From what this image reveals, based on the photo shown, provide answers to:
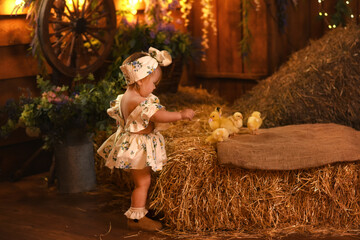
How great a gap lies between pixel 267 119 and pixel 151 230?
1.46 meters

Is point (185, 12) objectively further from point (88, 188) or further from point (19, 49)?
A: point (88, 188)

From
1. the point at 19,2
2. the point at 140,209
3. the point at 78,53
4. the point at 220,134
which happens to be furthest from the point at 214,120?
the point at 19,2

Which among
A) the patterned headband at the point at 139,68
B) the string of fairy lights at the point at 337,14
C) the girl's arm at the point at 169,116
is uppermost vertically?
the string of fairy lights at the point at 337,14

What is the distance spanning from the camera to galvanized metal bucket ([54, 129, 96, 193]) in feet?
13.4

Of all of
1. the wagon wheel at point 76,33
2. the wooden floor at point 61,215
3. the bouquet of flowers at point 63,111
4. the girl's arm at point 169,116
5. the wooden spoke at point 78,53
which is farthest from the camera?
the wooden spoke at point 78,53

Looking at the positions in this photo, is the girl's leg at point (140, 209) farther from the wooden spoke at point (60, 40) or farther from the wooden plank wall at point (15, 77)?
the wooden plank wall at point (15, 77)

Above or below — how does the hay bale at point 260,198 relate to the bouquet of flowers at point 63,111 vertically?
below

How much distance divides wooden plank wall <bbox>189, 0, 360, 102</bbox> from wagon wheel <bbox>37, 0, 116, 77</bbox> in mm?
1416

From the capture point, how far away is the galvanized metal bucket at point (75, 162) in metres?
4.07

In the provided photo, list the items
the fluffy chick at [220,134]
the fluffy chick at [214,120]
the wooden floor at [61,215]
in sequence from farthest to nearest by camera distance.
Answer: the fluffy chick at [214,120] → the fluffy chick at [220,134] → the wooden floor at [61,215]

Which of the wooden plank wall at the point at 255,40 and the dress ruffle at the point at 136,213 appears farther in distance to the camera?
the wooden plank wall at the point at 255,40

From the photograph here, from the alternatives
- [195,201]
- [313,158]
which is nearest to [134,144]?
[195,201]

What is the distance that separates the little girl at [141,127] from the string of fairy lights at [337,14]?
2.28 meters

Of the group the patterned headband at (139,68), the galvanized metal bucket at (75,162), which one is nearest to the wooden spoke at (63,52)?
the galvanized metal bucket at (75,162)
